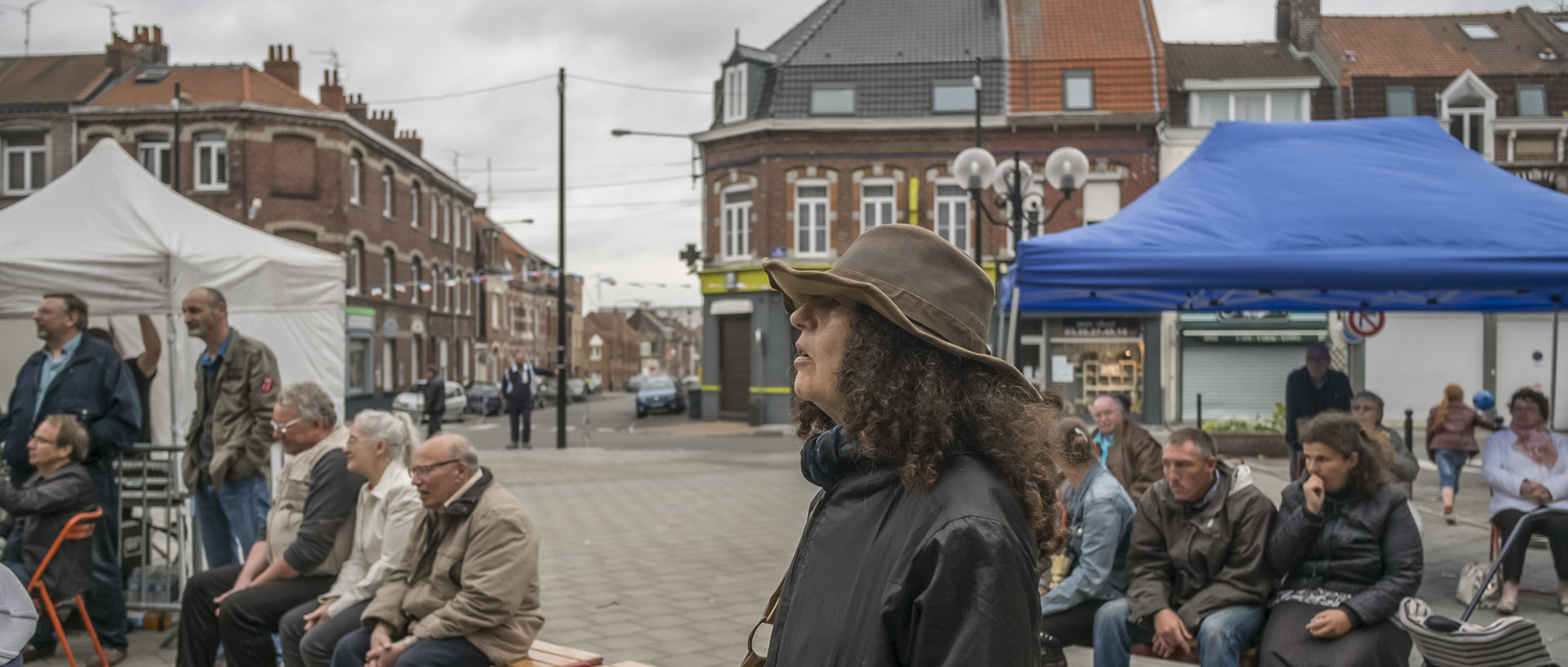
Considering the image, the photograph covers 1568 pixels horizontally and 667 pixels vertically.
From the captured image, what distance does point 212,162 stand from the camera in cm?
3338

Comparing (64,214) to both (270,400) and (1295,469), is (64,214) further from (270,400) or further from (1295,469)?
(1295,469)

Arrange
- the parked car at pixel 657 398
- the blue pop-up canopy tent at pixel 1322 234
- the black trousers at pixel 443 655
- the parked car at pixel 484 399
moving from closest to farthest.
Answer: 1. the black trousers at pixel 443 655
2. the blue pop-up canopy tent at pixel 1322 234
3. the parked car at pixel 657 398
4. the parked car at pixel 484 399

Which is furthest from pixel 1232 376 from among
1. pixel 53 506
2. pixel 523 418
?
pixel 53 506

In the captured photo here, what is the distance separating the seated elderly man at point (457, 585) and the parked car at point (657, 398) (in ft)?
101

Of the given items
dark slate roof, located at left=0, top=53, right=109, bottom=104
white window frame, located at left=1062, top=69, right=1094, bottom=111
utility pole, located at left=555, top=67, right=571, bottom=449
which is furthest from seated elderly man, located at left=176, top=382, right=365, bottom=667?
dark slate roof, located at left=0, top=53, right=109, bottom=104

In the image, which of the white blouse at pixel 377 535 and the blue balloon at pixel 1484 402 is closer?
the white blouse at pixel 377 535

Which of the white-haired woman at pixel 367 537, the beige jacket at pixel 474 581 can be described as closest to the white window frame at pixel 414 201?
the white-haired woman at pixel 367 537

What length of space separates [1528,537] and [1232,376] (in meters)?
23.4

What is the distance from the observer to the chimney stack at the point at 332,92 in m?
35.2

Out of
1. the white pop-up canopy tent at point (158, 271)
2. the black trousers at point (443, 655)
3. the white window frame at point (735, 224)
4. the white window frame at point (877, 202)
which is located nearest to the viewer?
the black trousers at point (443, 655)

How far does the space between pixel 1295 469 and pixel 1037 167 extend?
20.5 m

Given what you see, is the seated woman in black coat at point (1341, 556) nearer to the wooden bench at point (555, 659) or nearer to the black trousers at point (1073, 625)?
the black trousers at point (1073, 625)

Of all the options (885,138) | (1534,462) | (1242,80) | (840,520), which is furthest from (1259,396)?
(840,520)

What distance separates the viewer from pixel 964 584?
1.55 m
